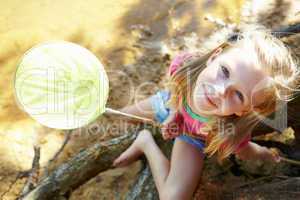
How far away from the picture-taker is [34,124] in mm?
2510

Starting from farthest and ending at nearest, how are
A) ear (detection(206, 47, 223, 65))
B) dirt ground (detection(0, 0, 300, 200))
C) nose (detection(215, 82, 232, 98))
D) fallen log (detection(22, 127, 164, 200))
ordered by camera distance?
dirt ground (detection(0, 0, 300, 200)) → fallen log (detection(22, 127, 164, 200)) → ear (detection(206, 47, 223, 65)) → nose (detection(215, 82, 232, 98))

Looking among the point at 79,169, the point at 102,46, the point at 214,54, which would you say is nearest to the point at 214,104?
the point at 214,54

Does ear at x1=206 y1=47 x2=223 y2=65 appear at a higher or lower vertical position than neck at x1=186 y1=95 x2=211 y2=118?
higher

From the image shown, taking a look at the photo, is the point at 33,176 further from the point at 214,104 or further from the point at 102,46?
the point at 102,46

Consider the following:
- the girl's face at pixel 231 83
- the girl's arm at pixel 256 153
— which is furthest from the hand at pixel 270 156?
the girl's face at pixel 231 83

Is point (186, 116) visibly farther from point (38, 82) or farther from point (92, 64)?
point (38, 82)

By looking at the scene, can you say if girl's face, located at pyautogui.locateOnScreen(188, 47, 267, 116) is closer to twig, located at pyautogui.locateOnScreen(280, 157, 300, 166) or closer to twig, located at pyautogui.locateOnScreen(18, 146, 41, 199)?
twig, located at pyautogui.locateOnScreen(280, 157, 300, 166)

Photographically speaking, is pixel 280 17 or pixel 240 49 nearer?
pixel 240 49

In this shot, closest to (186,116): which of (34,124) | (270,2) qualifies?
(34,124)

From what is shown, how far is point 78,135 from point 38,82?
0.97 m

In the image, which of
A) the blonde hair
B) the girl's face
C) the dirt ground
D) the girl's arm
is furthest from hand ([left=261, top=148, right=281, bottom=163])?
the dirt ground

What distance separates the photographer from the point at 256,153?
198 cm

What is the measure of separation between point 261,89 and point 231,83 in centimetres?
13

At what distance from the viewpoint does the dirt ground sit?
2355mm
